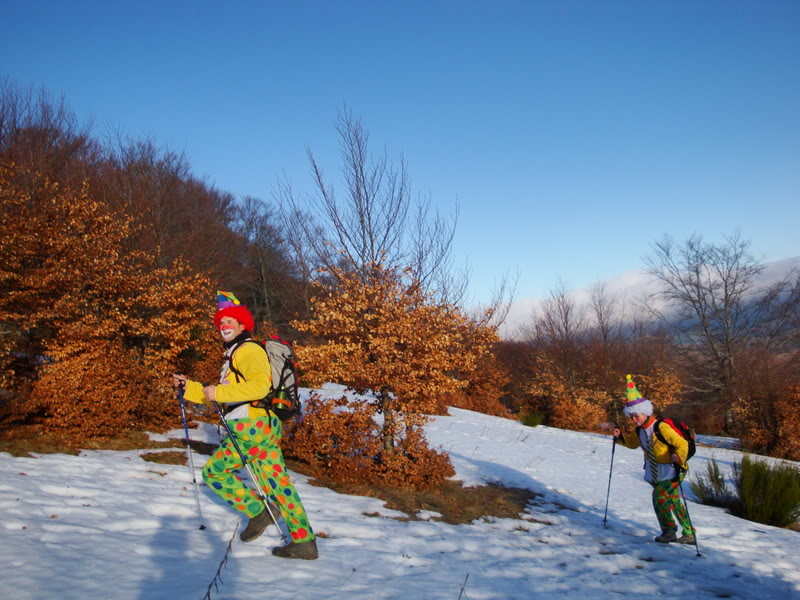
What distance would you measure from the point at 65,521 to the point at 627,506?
730 cm

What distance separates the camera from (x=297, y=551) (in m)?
3.85

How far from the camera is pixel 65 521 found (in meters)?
4.06

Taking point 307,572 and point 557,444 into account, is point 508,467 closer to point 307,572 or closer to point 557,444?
point 557,444

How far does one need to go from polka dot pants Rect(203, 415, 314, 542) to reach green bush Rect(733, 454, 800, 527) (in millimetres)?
6857

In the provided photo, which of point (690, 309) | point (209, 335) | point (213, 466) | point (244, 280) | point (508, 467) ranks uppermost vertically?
point (690, 309)

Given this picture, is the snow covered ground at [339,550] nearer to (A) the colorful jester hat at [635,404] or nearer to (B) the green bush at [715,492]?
(B) the green bush at [715,492]

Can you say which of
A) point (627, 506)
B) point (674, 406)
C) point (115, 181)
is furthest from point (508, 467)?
point (674, 406)

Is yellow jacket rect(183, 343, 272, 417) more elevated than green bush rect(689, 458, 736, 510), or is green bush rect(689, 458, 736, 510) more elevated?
yellow jacket rect(183, 343, 272, 417)

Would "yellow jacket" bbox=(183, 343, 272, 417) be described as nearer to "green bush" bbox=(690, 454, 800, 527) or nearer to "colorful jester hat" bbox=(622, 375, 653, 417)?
"colorful jester hat" bbox=(622, 375, 653, 417)

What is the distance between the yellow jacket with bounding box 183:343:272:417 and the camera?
3.75 m

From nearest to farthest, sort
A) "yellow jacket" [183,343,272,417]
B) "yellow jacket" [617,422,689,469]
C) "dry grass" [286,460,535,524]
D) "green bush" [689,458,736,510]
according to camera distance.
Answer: "yellow jacket" [183,343,272,417]
"yellow jacket" [617,422,689,469]
"dry grass" [286,460,535,524]
"green bush" [689,458,736,510]

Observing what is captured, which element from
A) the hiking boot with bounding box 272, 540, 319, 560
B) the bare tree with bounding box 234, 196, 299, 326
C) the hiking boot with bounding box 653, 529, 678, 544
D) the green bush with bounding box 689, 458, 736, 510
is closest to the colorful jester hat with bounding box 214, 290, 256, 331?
the hiking boot with bounding box 272, 540, 319, 560

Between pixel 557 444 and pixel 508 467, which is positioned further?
pixel 557 444

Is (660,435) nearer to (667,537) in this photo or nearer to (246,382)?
(667,537)
